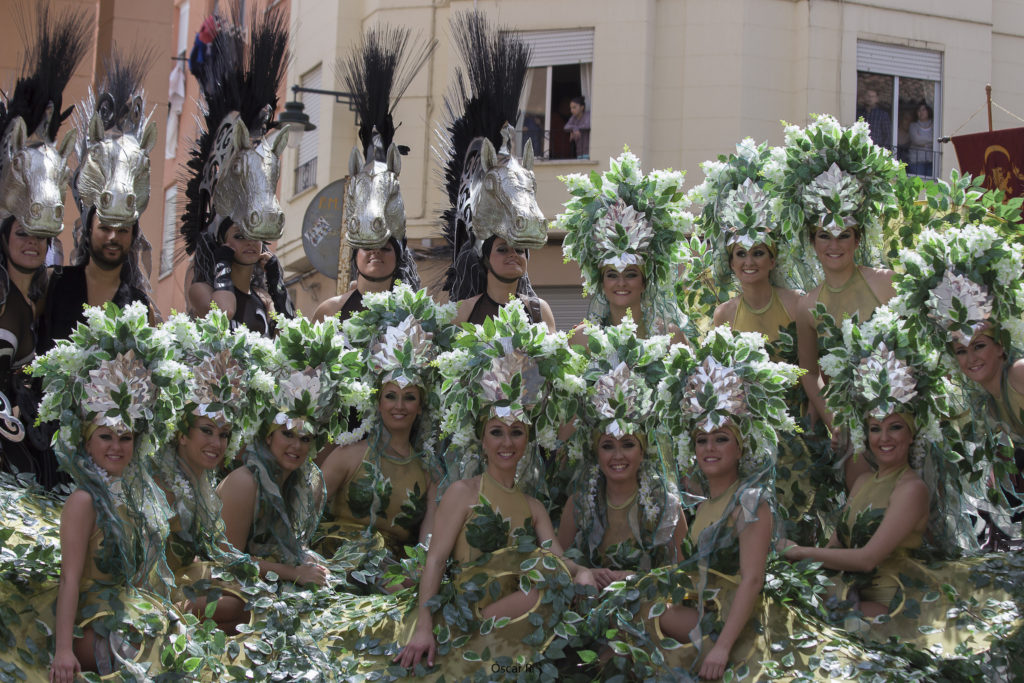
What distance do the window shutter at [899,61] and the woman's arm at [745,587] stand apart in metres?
10.1

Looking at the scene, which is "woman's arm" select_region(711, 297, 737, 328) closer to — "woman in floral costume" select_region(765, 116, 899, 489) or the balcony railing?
"woman in floral costume" select_region(765, 116, 899, 489)

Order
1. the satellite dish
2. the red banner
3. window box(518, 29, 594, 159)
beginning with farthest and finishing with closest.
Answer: window box(518, 29, 594, 159) → the satellite dish → the red banner

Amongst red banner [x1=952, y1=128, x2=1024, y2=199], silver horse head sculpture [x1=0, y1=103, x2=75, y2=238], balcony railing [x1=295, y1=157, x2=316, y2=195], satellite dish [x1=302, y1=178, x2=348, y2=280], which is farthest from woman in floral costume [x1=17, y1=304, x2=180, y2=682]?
balcony railing [x1=295, y1=157, x2=316, y2=195]

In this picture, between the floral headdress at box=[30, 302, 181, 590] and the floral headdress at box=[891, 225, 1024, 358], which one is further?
the floral headdress at box=[891, 225, 1024, 358]

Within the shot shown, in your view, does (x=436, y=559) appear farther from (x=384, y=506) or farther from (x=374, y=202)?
(x=374, y=202)

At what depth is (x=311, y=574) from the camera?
572 centimetres

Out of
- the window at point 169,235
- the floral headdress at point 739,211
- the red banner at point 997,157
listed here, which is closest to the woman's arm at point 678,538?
the floral headdress at point 739,211

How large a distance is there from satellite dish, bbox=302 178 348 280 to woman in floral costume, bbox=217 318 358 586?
4.48m

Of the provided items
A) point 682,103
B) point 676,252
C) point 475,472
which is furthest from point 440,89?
point 475,472

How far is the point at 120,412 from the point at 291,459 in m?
0.86

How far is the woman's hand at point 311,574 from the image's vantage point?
18.7ft

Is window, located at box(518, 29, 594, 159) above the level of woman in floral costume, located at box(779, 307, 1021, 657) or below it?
above

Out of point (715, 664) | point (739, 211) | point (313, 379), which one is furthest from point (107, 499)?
point (739, 211)

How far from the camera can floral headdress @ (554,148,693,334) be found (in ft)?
20.8
